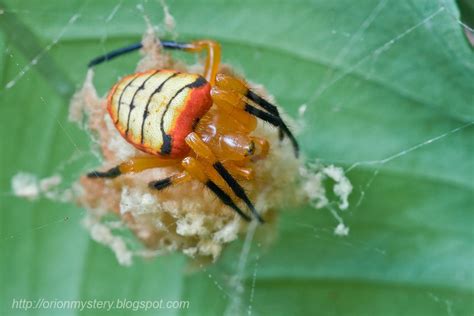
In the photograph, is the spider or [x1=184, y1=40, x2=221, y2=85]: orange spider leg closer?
the spider

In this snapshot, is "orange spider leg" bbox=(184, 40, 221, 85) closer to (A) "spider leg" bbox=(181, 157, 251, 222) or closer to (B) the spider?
(B) the spider

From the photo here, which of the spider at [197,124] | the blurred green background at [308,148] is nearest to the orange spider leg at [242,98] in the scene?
the spider at [197,124]

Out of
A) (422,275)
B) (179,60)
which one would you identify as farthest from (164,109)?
(422,275)

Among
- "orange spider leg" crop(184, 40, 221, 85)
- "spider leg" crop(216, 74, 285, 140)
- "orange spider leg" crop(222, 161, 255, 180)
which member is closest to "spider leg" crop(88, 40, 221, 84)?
"orange spider leg" crop(184, 40, 221, 85)

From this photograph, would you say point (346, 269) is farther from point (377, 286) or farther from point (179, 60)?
point (179, 60)

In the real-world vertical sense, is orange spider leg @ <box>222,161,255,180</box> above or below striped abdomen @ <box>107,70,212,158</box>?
below

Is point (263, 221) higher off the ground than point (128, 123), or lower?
lower

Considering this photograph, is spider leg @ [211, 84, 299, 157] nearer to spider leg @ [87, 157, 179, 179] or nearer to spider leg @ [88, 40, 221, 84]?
spider leg @ [88, 40, 221, 84]
